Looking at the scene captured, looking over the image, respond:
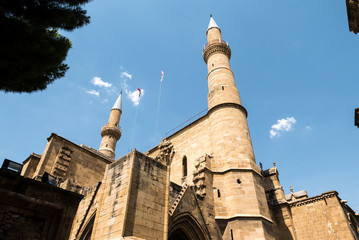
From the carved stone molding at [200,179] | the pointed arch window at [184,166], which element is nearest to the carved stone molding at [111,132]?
the pointed arch window at [184,166]

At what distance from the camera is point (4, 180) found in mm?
5664

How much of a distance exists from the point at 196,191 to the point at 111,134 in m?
16.8

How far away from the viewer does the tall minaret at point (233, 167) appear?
11.0 metres

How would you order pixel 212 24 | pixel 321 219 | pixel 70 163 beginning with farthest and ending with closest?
pixel 212 24 < pixel 70 163 < pixel 321 219

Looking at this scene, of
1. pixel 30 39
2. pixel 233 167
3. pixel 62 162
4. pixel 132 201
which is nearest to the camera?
pixel 30 39

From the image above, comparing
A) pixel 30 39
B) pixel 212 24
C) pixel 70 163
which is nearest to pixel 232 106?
pixel 70 163

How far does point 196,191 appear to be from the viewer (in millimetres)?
12289

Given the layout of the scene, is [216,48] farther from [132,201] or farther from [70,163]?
[132,201]

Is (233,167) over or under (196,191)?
over

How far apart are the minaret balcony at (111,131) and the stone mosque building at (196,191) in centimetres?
810

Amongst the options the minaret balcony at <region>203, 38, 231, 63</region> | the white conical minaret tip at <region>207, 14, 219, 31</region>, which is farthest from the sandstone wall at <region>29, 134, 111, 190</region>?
the white conical minaret tip at <region>207, 14, 219, 31</region>

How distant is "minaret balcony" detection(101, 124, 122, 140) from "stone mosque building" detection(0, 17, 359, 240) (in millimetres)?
8095

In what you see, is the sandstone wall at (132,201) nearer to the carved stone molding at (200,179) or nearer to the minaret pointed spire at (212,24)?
the carved stone molding at (200,179)

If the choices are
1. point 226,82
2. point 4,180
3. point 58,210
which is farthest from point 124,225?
point 226,82
